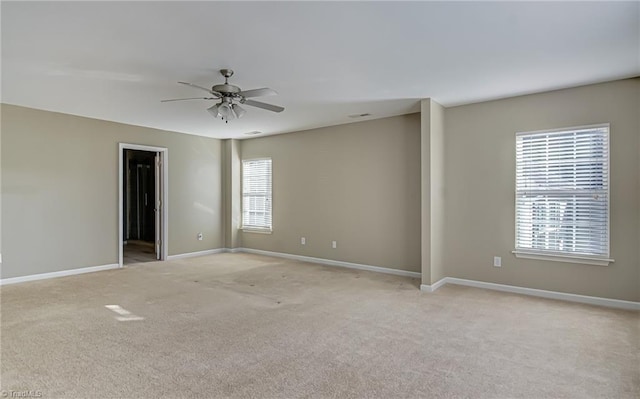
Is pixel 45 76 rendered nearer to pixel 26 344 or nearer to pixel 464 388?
pixel 26 344

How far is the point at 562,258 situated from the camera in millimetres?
4242

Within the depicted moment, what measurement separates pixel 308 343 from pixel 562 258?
3.25 metres

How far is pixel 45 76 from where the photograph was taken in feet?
12.3

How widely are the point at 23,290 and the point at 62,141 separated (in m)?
2.22

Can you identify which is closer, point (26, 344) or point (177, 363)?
point (177, 363)

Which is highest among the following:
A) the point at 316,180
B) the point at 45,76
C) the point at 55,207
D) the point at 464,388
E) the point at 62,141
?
the point at 45,76

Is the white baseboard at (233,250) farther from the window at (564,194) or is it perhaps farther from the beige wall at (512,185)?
the window at (564,194)

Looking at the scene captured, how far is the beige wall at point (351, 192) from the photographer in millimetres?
5539

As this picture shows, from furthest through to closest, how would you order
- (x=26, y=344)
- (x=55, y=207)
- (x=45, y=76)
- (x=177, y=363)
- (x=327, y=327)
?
(x=55, y=207) → (x=45, y=76) → (x=327, y=327) → (x=26, y=344) → (x=177, y=363)

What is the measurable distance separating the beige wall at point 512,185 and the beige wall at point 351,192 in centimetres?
63

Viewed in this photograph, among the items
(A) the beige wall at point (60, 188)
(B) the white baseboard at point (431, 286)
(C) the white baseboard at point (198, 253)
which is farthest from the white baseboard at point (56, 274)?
(B) the white baseboard at point (431, 286)

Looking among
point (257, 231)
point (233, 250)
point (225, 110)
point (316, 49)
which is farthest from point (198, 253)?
point (316, 49)

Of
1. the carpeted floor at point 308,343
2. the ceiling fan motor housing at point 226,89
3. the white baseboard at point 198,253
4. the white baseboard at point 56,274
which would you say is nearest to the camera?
the carpeted floor at point 308,343

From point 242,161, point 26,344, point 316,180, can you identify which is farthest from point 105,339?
point 242,161
